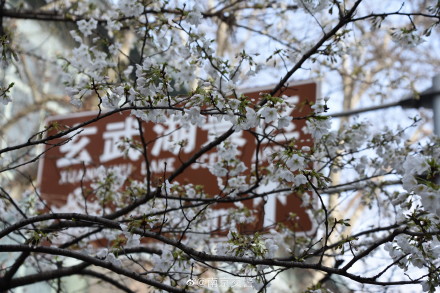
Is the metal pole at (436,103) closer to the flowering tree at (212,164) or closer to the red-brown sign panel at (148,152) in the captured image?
the flowering tree at (212,164)

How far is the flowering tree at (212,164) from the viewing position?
108 inches

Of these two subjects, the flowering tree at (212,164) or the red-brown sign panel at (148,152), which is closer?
the flowering tree at (212,164)

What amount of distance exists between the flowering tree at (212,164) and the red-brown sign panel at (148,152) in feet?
0.08

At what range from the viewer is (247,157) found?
5.03 m

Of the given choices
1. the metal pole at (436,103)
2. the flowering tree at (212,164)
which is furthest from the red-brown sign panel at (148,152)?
→ the metal pole at (436,103)

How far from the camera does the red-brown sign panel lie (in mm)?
4934

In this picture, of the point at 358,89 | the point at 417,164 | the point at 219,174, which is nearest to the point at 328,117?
the point at 417,164

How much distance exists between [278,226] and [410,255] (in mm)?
1751

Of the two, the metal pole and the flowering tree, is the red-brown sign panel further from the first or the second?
the metal pole

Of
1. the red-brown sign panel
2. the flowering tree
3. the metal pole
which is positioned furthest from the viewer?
the red-brown sign panel

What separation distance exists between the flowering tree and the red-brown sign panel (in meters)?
0.02

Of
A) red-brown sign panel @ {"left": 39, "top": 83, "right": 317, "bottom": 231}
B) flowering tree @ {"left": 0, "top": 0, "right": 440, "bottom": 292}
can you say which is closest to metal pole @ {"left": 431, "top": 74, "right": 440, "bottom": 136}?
flowering tree @ {"left": 0, "top": 0, "right": 440, "bottom": 292}

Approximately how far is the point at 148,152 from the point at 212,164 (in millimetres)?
1370

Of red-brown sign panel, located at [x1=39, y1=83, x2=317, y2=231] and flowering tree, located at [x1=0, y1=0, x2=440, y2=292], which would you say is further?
red-brown sign panel, located at [x1=39, y1=83, x2=317, y2=231]
